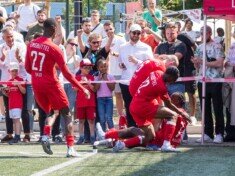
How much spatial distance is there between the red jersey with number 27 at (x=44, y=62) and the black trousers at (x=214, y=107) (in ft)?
11.3

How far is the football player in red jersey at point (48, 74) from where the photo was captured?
13.5 metres

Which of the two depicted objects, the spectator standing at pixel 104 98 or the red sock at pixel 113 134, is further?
the spectator standing at pixel 104 98

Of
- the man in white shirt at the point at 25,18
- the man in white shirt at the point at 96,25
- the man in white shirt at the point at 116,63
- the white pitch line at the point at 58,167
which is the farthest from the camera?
the man in white shirt at the point at 25,18

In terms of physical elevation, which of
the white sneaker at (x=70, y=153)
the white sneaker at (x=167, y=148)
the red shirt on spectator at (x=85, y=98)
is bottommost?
the white sneaker at (x=167, y=148)

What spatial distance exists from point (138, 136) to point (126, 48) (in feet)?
7.67

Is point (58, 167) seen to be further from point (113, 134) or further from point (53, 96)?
point (113, 134)

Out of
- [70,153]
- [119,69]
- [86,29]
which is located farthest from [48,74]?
[86,29]

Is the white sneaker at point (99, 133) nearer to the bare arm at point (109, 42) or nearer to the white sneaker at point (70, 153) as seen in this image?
the white sneaker at point (70, 153)

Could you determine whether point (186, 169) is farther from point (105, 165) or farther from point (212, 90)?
point (212, 90)

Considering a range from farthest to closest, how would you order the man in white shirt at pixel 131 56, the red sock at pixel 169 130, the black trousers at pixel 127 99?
the black trousers at pixel 127 99 < the man in white shirt at pixel 131 56 < the red sock at pixel 169 130

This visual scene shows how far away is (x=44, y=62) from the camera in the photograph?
13547 millimetres

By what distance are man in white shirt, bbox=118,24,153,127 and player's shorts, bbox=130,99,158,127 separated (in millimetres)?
1784

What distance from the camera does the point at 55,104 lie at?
13789 millimetres

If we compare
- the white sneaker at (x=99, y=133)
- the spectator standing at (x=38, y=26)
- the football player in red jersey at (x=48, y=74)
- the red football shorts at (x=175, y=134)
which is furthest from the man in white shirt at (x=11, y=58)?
the red football shorts at (x=175, y=134)
